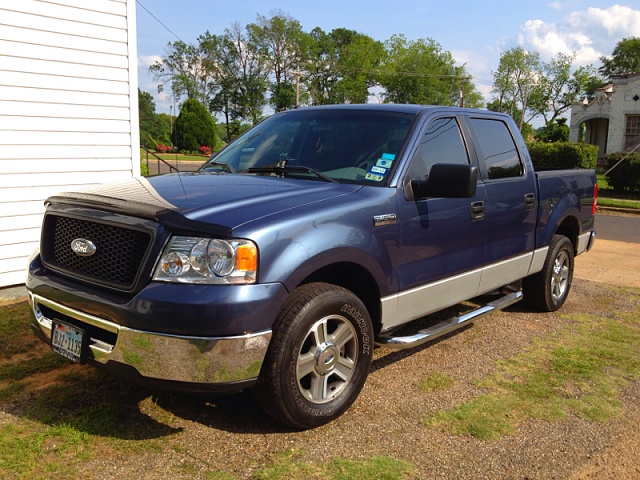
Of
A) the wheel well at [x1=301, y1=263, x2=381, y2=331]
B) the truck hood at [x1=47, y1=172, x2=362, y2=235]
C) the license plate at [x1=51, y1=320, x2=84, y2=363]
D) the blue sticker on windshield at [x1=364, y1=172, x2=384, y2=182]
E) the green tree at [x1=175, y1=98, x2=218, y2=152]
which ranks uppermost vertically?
the green tree at [x1=175, y1=98, x2=218, y2=152]

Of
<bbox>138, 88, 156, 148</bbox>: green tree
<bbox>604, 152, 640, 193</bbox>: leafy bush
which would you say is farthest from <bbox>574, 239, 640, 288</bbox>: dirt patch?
<bbox>138, 88, 156, 148</bbox>: green tree

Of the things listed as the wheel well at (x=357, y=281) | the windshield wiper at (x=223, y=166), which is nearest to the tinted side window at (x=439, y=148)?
the wheel well at (x=357, y=281)

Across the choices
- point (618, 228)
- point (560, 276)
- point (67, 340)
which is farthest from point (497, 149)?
point (618, 228)

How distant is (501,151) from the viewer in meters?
5.25

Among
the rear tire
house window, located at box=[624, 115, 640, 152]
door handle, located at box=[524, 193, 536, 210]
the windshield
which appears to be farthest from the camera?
house window, located at box=[624, 115, 640, 152]

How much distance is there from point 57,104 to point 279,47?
71351 millimetres

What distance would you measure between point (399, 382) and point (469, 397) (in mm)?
486

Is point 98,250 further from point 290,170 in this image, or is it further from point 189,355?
point 290,170

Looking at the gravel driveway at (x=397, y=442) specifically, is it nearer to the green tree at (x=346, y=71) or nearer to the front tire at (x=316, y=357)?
the front tire at (x=316, y=357)

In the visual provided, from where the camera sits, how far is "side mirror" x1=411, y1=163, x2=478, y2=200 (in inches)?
→ 150

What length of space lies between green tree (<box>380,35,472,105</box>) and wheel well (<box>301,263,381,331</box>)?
70.9 meters

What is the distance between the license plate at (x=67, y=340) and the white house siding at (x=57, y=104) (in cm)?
346

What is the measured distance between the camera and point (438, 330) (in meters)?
4.36

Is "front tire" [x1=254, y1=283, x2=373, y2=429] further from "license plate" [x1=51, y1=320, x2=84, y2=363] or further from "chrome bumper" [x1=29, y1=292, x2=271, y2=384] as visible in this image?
"license plate" [x1=51, y1=320, x2=84, y2=363]
